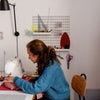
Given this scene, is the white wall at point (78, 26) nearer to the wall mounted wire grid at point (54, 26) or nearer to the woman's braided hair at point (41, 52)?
the wall mounted wire grid at point (54, 26)

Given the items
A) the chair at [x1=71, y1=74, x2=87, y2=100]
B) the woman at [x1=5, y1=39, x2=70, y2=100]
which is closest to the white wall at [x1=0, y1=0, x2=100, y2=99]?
the chair at [x1=71, y1=74, x2=87, y2=100]

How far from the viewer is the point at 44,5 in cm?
227

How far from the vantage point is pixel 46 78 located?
4.63ft

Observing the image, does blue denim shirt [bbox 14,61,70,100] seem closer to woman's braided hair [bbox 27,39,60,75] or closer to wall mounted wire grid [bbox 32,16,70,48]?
woman's braided hair [bbox 27,39,60,75]

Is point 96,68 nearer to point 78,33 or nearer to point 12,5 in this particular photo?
point 78,33

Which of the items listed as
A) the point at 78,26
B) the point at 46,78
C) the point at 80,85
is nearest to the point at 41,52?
the point at 46,78

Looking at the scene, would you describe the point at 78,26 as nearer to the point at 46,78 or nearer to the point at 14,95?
the point at 46,78

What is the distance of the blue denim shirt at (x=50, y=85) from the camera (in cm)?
139

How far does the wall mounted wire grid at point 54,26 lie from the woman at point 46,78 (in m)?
0.77

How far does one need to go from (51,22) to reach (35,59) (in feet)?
2.94

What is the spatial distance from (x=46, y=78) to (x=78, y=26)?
1.17 m

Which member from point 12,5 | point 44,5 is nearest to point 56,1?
point 44,5

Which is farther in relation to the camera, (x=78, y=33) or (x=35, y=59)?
(x=78, y=33)

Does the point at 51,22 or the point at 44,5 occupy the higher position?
the point at 44,5
